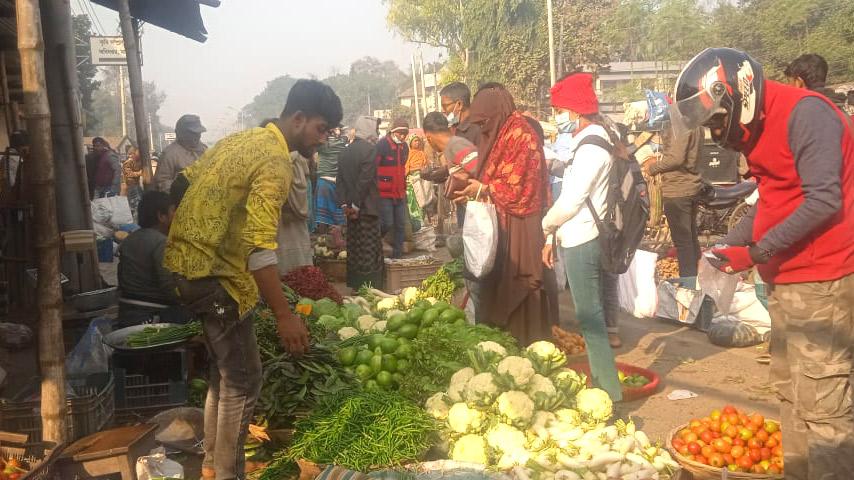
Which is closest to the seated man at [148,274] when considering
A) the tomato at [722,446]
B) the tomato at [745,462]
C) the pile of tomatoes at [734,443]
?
the pile of tomatoes at [734,443]

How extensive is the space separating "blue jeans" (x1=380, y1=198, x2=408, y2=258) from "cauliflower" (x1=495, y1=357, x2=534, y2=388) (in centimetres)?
598

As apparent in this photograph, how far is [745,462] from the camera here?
149 inches

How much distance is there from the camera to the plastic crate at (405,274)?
30.2 ft

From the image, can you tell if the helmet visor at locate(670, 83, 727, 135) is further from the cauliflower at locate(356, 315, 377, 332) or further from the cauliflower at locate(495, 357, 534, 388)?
the cauliflower at locate(356, 315, 377, 332)

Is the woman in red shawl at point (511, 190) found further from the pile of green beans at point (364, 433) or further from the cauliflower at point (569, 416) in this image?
the pile of green beans at point (364, 433)

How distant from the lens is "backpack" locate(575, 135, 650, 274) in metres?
5.02

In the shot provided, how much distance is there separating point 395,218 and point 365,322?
5.06m

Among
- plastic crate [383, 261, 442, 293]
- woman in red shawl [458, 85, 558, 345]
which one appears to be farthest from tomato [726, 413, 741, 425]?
plastic crate [383, 261, 442, 293]

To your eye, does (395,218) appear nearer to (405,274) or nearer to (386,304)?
(405,274)

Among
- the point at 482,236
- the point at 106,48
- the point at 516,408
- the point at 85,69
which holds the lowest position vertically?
the point at 516,408

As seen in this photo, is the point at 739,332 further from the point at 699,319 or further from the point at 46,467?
the point at 46,467

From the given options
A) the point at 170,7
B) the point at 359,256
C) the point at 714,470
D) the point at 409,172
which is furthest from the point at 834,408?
the point at 409,172

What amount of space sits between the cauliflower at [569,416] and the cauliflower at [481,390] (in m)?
0.37

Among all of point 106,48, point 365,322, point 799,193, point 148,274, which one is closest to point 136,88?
point 148,274
